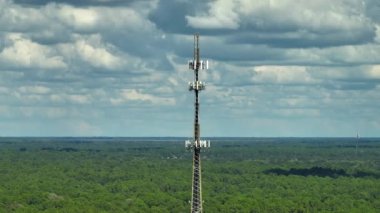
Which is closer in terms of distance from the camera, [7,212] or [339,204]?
[7,212]

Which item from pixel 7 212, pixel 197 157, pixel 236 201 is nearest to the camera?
pixel 197 157

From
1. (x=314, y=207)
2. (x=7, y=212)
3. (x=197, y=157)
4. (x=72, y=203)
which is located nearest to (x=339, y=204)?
(x=314, y=207)

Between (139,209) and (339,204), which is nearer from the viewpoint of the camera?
(139,209)

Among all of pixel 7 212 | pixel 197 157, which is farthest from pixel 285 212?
pixel 197 157

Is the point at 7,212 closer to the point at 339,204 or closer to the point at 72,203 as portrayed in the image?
the point at 72,203

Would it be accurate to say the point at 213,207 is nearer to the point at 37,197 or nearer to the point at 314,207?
the point at 314,207

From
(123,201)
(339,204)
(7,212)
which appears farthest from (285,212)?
(7,212)

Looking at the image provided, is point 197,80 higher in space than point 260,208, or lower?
higher

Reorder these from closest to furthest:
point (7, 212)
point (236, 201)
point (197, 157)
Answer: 1. point (197, 157)
2. point (7, 212)
3. point (236, 201)

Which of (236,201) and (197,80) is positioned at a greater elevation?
(197,80)
